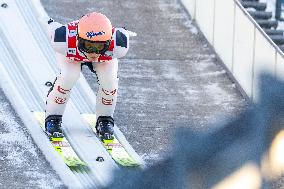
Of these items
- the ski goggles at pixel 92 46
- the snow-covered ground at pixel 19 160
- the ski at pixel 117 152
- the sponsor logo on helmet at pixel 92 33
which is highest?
the sponsor logo on helmet at pixel 92 33

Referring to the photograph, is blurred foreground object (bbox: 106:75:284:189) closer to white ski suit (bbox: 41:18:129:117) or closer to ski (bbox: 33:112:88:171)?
ski (bbox: 33:112:88:171)

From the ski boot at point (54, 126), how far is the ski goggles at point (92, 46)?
37.0 inches

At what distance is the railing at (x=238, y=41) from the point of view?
13.8 metres

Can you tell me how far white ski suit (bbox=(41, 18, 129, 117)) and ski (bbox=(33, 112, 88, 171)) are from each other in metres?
0.36

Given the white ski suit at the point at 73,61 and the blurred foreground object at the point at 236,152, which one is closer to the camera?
the blurred foreground object at the point at 236,152

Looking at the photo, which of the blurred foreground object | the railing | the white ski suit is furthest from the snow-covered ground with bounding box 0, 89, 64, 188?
the blurred foreground object

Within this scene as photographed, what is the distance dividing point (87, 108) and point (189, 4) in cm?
415

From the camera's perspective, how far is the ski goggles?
11859 mm

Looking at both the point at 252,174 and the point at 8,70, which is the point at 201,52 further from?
the point at 252,174

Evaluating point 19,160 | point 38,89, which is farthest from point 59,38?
point 38,89

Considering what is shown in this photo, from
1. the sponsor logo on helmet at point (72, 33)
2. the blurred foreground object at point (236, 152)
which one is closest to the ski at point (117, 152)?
the sponsor logo on helmet at point (72, 33)

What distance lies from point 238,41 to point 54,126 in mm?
3287

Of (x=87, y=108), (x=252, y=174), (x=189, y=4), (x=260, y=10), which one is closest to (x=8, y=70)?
(x=87, y=108)

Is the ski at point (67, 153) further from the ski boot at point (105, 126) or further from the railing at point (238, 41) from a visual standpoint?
the railing at point (238, 41)
